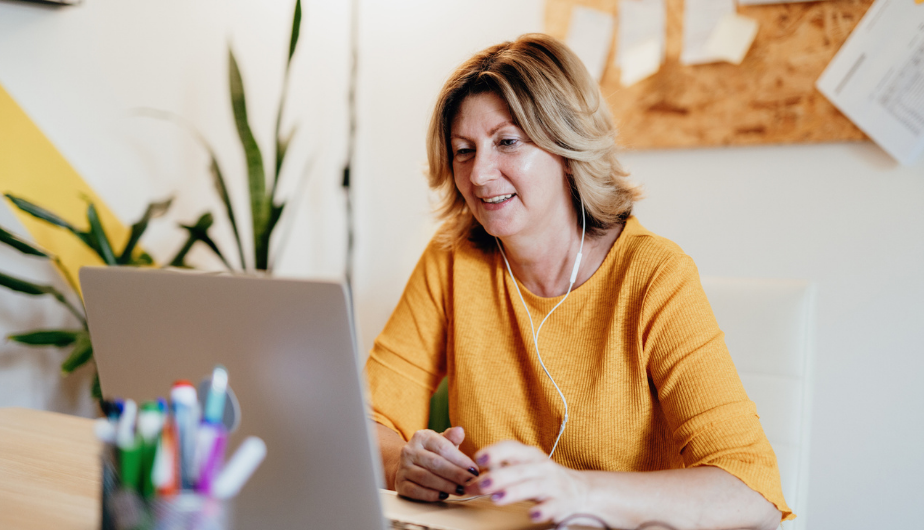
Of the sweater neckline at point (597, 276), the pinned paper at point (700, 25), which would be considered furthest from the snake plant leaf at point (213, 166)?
the pinned paper at point (700, 25)

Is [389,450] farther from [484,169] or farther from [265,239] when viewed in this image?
[265,239]

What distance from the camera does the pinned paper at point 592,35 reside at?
6.93 ft

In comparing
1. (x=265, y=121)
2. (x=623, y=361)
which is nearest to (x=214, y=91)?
(x=265, y=121)

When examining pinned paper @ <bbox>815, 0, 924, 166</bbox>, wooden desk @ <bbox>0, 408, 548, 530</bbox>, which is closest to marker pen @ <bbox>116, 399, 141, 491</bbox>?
wooden desk @ <bbox>0, 408, 548, 530</bbox>

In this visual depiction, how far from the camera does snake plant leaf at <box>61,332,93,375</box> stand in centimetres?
165

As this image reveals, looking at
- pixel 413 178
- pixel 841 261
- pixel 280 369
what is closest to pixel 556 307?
pixel 280 369

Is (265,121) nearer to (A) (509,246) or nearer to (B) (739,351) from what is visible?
(A) (509,246)

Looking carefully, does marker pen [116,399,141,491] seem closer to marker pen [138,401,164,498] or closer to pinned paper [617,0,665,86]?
marker pen [138,401,164,498]

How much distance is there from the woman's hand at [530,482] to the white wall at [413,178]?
3.04 ft

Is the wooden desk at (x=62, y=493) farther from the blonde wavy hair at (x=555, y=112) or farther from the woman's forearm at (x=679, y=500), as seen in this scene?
the blonde wavy hair at (x=555, y=112)

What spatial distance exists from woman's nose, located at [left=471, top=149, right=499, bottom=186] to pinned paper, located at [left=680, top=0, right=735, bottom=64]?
1.06 metres

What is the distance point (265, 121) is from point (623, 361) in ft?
6.13

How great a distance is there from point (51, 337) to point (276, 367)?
136 cm

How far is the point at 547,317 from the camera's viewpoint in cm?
122
